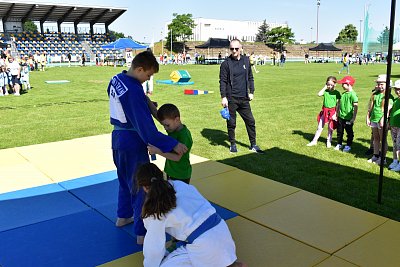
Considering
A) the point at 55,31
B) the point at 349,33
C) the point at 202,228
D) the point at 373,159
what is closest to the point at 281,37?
the point at 349,33

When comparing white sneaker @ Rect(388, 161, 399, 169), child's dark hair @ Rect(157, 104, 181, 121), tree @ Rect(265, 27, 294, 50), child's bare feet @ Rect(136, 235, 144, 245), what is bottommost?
child's bare feet @ Rect(136, 235, 144, 245)

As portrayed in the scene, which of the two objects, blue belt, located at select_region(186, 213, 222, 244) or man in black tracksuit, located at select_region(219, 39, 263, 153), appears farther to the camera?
man in black tracksuit, located at select_region(219, 39, 263, 153)

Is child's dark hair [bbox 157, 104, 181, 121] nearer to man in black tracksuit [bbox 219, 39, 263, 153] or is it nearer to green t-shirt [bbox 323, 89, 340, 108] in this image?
man in black tracksuit [bbox 219, 39, 263, 153]

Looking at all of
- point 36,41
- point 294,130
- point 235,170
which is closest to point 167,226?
point 235,170

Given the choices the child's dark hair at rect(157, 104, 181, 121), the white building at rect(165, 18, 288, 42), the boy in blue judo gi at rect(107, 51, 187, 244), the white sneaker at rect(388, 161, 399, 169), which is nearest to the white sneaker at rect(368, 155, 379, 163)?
the white sneaker at rect(388, 161, 399, 169)

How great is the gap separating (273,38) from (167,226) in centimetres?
8343

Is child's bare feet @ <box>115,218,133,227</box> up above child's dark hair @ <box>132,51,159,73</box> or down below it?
below

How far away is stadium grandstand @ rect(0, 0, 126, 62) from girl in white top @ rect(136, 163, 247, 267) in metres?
46.9

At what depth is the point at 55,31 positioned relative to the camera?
54.2 meters

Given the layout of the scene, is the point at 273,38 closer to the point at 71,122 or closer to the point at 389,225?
the point at 71,122

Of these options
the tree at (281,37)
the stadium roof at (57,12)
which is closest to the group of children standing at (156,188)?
the stadium roof at (57,12)

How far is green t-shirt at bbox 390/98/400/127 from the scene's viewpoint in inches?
230

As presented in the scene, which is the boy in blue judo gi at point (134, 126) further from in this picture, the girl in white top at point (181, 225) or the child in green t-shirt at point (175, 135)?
the girl in white top at point (181, 225)

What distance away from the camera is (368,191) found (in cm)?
526
